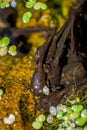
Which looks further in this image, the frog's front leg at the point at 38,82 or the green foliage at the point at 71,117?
the frog's front leg at the point at 38,82

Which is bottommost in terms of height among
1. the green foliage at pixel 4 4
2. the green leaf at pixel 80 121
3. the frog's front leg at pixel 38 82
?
the green leaf at pixel 80 121

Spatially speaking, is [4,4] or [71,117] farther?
[4,4]

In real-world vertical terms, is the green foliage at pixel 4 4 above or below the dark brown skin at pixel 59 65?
above

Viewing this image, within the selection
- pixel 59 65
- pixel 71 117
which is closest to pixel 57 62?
pixel 59 65

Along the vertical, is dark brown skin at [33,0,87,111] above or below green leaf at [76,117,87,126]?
above

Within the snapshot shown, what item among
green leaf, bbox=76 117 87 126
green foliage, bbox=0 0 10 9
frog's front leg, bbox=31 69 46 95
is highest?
green foliage, bbox=0 0 10 9

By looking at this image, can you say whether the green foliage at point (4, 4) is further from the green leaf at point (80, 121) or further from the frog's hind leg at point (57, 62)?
the green leaf at point (80, 121)

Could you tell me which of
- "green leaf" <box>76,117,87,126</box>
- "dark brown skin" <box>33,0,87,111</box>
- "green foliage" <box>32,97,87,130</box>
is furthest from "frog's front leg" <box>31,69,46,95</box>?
"green leaf" <box>76,117,87,126</box>

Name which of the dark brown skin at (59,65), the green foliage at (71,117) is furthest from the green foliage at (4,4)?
the green foliage at (71,117)

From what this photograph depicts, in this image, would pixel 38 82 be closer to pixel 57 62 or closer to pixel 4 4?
pixel 57 62

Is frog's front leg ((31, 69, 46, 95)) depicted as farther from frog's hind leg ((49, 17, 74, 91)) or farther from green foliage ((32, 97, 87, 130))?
green foliage ((32, 97, 87, 130))

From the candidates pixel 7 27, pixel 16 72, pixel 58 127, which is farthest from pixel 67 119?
pixel 7 27
